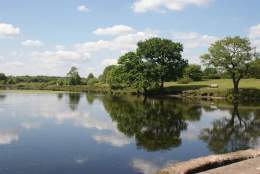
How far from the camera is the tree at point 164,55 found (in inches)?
3558

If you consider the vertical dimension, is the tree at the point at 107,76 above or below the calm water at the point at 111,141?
above

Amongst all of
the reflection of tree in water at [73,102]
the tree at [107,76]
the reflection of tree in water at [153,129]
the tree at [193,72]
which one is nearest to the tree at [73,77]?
the tree at [107,76]

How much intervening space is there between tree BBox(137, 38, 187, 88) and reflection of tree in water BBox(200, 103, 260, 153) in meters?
50.4

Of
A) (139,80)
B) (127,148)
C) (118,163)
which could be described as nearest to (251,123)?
(127,148)

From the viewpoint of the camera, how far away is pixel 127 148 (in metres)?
22.3

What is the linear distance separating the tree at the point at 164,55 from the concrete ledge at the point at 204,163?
7208 centimetres

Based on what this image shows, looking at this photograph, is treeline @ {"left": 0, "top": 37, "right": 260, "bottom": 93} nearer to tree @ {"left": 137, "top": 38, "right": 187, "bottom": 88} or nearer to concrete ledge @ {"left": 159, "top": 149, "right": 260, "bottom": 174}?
tree @ {"left": 137, "top": 38, "right": 187, "bottom": 88}

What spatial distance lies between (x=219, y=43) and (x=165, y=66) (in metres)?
16.9

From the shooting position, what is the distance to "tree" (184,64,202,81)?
379 feet

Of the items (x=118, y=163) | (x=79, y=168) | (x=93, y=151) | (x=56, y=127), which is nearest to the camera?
(x=79, y=168)

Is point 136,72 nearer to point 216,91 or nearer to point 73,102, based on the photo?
point 216,91

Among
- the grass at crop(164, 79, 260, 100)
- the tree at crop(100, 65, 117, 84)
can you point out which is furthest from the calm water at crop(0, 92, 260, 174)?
the tree at crop(100, 65, 117, 84)

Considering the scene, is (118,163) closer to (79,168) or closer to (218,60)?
(79,168)

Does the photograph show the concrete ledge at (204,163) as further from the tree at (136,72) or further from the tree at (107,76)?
the tree at (107,76)
